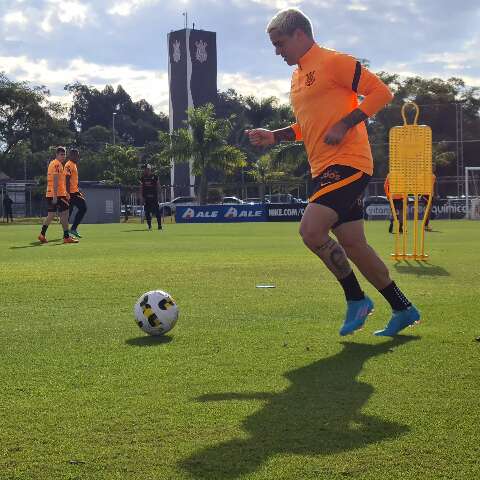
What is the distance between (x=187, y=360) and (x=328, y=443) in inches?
67.3

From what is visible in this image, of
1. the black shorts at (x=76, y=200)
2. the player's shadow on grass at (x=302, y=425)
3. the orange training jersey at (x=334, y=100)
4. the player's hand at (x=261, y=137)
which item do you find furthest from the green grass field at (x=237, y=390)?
the black shorts at (x=76, y=200)

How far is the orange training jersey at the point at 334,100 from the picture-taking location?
17.4 feet

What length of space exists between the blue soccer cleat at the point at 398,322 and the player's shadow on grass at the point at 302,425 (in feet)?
3.57

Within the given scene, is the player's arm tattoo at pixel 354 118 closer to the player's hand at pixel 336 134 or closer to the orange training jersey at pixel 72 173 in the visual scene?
the player's hand at pixel 336 134

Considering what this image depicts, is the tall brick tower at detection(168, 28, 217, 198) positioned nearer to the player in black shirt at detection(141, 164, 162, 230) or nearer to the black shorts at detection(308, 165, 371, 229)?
the player in black shirt at detection(141, 164, 162, 230)

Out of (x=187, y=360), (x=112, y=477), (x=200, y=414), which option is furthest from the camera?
(x=187, y=360)

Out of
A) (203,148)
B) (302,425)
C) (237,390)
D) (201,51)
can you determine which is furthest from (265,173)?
(302,425)

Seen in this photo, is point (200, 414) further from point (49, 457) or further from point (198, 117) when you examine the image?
point (198, 117)

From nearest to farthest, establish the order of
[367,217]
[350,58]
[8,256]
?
[350,58]
[8,256]
[367,217]

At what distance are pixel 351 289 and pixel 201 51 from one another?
83388mm

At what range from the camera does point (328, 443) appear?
9.77 feet

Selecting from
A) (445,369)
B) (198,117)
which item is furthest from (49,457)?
(198,117)

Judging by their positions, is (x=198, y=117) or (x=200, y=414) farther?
(x=198, y=117)

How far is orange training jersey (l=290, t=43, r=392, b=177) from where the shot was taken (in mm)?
5312
